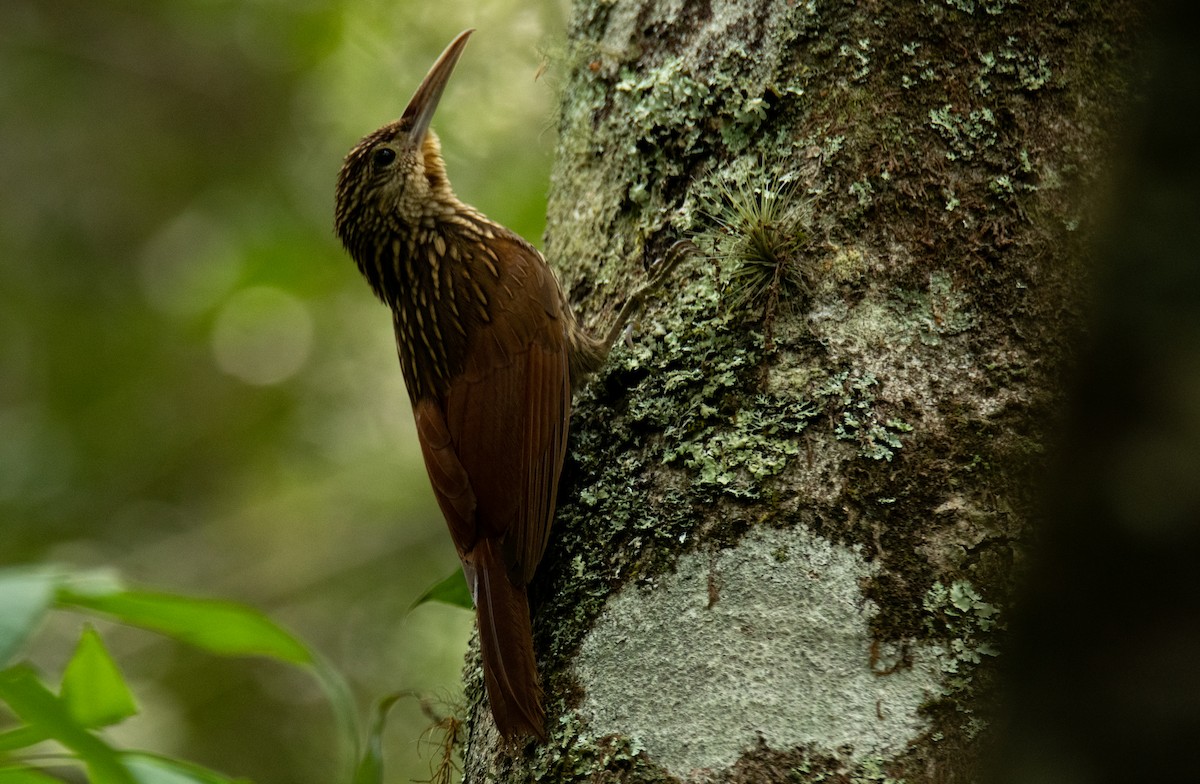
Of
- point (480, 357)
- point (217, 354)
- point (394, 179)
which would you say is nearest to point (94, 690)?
point (480, 357)

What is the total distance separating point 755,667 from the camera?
1.78m

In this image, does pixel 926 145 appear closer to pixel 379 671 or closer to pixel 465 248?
pixel 465 248

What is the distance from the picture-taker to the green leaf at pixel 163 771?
1715 millimetres

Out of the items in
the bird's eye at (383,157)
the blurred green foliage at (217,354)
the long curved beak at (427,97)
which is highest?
the long curved beak at (427,97)

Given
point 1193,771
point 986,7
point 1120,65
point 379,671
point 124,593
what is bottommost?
point 379,671

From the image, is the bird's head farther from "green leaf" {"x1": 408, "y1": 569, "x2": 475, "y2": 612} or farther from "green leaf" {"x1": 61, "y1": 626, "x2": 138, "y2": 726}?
"green leaf" {"x1": 61, "y1": 626, "x2": 138, "y2": 726}

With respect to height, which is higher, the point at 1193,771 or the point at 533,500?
the point at 1193,771

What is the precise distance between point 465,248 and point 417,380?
422mm

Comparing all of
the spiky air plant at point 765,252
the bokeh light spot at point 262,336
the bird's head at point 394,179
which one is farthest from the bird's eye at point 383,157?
the bokeh light spot at point 262,336

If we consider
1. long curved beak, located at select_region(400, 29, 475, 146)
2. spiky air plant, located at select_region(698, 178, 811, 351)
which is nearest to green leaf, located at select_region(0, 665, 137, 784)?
spiky air plant, located at select_region(698, 178, 811, 351)

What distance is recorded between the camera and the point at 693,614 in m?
1.88

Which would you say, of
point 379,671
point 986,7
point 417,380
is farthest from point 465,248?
point 379,671

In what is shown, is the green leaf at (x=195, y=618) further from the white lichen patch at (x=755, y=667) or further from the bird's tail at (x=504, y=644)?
the white lichen patch at (x=755, y=667)

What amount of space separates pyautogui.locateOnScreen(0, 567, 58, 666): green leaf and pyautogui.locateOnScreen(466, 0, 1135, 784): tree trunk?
Result: 85 cm
